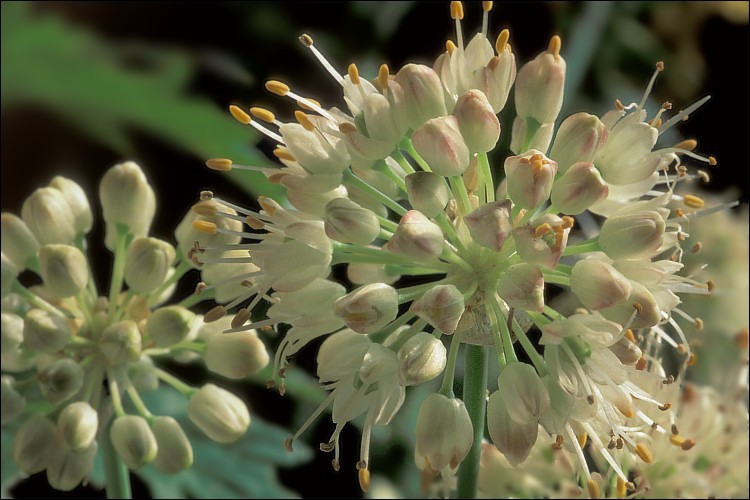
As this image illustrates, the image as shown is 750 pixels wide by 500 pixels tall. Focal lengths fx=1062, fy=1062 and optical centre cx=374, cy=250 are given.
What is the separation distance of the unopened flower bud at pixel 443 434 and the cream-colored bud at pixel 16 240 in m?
0.42

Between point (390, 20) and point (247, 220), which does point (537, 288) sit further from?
point (390, 20)

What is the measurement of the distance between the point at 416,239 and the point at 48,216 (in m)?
0.39

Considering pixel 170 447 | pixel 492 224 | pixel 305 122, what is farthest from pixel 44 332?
pixel 492 224

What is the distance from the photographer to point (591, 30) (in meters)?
1.51

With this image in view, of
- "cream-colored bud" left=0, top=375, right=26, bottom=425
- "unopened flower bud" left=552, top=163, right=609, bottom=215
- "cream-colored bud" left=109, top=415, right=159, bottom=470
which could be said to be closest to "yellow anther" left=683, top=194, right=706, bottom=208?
"unopened flower bud" left=552, top=163, right=609, bottom=215

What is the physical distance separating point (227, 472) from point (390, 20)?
68 cm

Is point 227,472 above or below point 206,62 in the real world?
below

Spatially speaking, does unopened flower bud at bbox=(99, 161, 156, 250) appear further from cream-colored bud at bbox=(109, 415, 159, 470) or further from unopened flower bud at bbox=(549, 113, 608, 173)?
unopened flower bud at bbox=(549, 113, 608, 173)

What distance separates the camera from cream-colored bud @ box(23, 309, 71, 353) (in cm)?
84

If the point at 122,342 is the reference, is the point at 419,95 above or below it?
above

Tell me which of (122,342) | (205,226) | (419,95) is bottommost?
(122,342)

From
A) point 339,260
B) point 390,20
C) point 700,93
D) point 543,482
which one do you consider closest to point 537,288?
point 339,260

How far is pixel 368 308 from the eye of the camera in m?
0.70

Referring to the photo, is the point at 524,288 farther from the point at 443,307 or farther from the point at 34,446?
the point at 34,446
